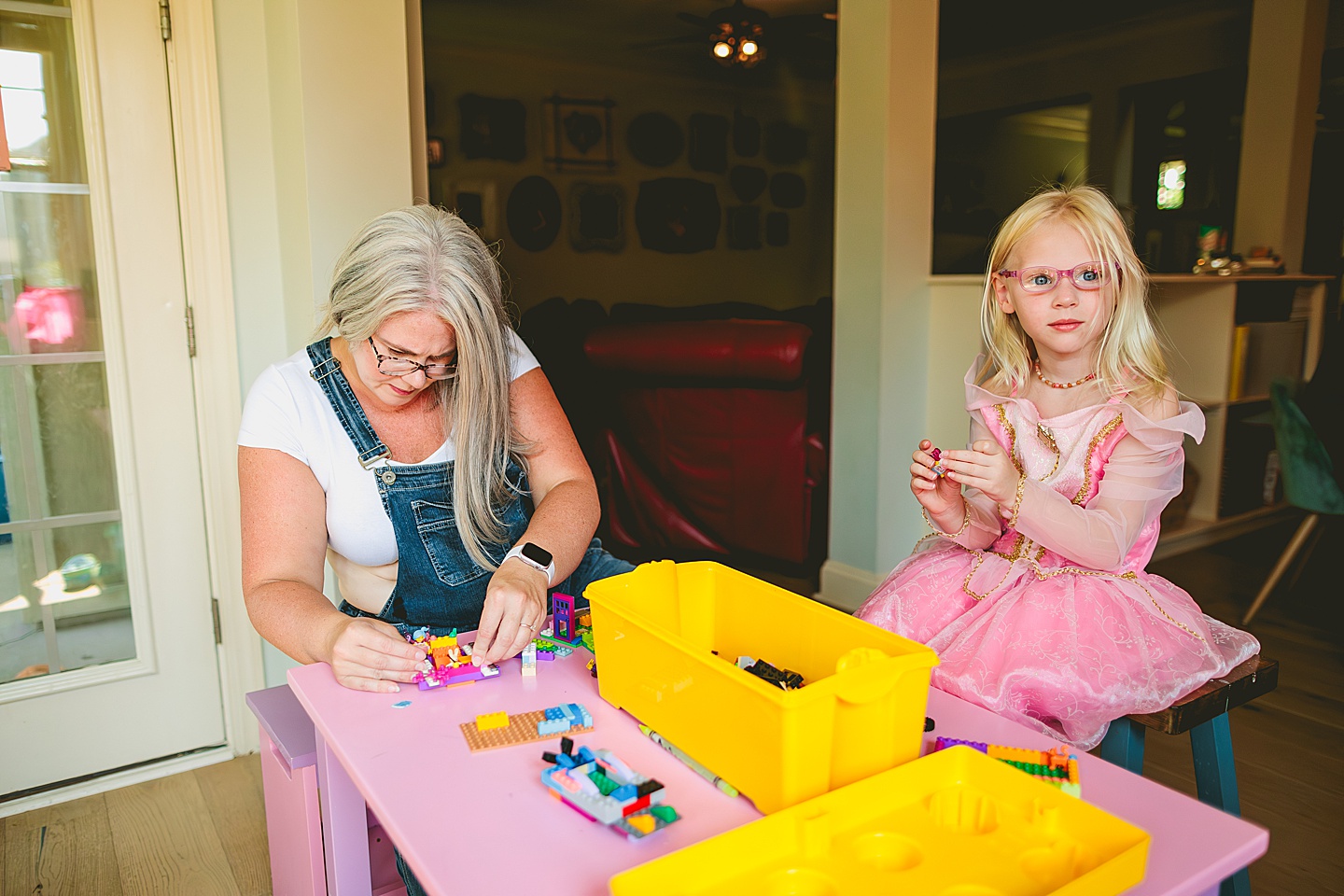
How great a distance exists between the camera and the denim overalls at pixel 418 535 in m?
1.54

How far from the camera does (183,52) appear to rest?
7.09ft

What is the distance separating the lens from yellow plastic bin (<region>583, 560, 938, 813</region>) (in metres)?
0.86

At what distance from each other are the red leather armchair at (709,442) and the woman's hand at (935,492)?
1.82 m

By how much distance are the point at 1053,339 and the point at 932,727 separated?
674mm

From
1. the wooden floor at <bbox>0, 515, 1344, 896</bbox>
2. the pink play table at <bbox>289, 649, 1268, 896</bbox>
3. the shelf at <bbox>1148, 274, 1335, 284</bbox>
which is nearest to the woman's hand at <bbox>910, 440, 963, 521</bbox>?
the pink play table at <bbox>289, 649, 1268, 896</bbox>

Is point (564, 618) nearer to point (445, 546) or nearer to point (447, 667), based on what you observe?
point (447, 667)

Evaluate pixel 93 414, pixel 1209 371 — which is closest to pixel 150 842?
pixel 93 414

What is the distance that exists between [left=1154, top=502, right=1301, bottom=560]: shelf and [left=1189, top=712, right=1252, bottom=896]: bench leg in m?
2.80

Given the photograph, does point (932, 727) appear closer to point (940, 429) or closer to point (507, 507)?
point (507, 507)

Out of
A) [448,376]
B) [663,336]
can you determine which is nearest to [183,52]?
[448,376]

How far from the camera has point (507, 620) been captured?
1269mm

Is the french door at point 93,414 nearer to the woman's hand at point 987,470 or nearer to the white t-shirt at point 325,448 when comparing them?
the white t-shirt at point 325,448

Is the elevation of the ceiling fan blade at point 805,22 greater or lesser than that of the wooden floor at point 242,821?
greater

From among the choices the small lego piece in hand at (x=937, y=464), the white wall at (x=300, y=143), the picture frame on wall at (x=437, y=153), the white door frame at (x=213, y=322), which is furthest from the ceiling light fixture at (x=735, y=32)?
the small lego piece in hand at (x=937, y=464)
